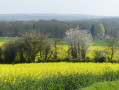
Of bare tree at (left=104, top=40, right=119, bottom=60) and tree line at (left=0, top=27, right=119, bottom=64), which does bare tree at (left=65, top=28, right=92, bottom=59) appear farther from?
bare tree at (left=104, top=40, right=119, bottom=60)

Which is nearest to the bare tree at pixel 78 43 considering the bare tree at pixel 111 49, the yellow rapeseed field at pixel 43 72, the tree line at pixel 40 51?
the tree line at pixel 40 51

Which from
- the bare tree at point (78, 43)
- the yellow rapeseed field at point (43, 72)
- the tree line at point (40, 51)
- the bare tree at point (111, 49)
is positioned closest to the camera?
the yellow rapeseed field at point (43, 72)

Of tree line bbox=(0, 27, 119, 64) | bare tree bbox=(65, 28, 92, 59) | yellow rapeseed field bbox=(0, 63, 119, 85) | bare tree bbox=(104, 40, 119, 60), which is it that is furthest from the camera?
bare tree bbox=(104, 40, 119, 60)

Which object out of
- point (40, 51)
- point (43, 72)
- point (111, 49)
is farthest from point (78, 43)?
point (43, 72)

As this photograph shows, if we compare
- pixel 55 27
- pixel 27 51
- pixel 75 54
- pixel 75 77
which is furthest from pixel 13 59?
pixel 55 27

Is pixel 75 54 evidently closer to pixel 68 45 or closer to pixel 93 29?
pixel 68 45

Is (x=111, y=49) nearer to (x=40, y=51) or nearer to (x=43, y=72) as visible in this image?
(x=40, y=51)

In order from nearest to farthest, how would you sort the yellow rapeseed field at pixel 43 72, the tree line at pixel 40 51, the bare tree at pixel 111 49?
the yellow rapeseed field at pixel 43 72 → the tree line at pixel 40 51 → the bare tree at pixel 111 49

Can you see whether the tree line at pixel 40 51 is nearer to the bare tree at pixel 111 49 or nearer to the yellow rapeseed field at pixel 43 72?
the bare tree at pixel 111 49

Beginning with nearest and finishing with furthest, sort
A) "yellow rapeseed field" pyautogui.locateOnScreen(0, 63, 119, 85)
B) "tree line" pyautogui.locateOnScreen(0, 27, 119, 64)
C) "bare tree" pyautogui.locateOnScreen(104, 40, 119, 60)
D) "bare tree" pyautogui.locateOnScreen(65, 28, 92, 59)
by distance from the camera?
"yellow rapeseed field" pyautogui.locateOnScreen(0, 63, 119, 85)
"tree line" pyautogui.locateOnScreen(0, 27, 119, 64)
"bare tree" pyautogui.locateOnScreen(65, 28, 92, 59)
"bare tree" pyautogui.locateOnScreen(104, 40, 119, 60)

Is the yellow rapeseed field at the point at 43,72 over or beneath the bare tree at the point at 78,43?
over

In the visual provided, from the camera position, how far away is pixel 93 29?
7825 cm

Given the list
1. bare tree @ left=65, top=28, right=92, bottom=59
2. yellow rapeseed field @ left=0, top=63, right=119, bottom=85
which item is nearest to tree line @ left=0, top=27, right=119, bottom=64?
bare tree @ left=65, top=28, right=92, bottom=59

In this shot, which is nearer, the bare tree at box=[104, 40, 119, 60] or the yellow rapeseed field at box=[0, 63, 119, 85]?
the yellow rapeseed field at box=[0, 63, 119, 85]
